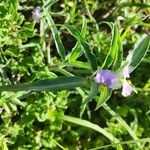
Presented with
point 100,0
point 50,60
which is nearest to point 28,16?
point 50,60

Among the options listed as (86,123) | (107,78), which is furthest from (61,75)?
(107,78)

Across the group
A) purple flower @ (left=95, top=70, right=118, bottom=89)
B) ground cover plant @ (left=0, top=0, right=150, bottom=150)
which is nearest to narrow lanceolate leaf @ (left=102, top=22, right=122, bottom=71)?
purple flower @ (left=95, top=70, right=118, bottom=89)

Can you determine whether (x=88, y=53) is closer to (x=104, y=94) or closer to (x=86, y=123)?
(x=104, y=94)

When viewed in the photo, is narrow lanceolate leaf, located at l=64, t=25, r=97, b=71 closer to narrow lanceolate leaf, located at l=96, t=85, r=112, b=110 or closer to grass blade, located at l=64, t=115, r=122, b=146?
narrow lanceolate leaf, located at l=96, t=85, r=112, b=110

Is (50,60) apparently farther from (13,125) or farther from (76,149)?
(76,149)

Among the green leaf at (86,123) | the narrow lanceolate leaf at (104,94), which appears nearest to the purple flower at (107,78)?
the narrow lanceolate leaf at (104,94)
